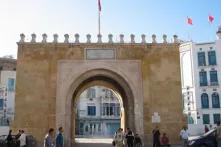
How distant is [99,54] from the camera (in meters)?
20.0

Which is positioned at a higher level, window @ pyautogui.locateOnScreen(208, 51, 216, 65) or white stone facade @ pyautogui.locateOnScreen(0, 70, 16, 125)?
window @ pyautogui.locateOnScreen(208, 51, 216, 65)

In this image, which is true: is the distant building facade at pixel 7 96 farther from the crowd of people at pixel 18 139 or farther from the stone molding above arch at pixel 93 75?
the crowd of people at pixel 18 139

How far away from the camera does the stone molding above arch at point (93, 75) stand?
19438mm

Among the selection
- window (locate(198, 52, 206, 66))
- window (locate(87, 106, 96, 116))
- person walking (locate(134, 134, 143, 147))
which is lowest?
person walking (locate(134, 134, 143, 147))

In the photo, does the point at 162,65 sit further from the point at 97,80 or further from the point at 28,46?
the point at 28,46

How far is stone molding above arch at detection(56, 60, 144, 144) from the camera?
63.8 feet

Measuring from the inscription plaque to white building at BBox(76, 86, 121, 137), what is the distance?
1044 inches

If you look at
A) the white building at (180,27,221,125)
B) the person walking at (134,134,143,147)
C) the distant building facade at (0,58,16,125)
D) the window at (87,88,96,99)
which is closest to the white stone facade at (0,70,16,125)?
the distant building facade at (0,58,16,125)

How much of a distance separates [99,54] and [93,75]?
1320mm

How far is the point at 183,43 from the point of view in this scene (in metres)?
37.9

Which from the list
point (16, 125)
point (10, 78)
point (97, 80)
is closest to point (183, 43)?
point (97, 80)

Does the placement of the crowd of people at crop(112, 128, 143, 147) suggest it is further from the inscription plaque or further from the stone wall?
the inscription plaque

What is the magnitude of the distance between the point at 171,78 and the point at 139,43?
289 centimetres

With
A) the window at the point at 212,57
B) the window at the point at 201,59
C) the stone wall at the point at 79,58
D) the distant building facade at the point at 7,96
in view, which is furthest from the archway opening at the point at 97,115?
the stone wall at the point at 79,58
